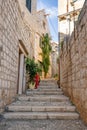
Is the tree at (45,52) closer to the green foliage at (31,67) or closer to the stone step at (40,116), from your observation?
the green foliage at (31,67)

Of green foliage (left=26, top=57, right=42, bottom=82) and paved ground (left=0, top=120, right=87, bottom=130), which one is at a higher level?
green foliage (left=26, top=57, right=42, bottom=82)

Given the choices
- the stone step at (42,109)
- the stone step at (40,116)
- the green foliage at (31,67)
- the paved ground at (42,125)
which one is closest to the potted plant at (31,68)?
the green foliage at (31,67)

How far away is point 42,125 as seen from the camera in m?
3.62

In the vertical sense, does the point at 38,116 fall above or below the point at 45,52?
below

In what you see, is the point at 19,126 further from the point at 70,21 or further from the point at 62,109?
the point at 70,21

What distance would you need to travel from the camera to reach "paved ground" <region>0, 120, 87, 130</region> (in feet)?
11.2

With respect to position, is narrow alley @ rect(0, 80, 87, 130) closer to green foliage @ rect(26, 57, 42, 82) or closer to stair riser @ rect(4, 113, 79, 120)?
stair riser @ rect(4, 113, 79, 120)

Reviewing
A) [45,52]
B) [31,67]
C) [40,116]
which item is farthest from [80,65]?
[45,52]

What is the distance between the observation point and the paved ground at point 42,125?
3.41 m

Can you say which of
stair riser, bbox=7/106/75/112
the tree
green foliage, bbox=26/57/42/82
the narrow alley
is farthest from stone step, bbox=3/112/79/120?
the tree

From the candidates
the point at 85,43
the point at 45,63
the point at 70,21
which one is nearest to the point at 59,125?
the point at 85,43

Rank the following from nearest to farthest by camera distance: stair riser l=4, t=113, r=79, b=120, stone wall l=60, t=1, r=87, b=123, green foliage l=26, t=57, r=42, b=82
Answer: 1. stone wall l=60, t=1, r=87, b=123
2. stair riser l=4, t=113, r=79, b=120
3. green foliage l=26, t=57, r=42, b=82

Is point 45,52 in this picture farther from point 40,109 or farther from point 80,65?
point 80,65

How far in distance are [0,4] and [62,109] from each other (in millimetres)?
3137
